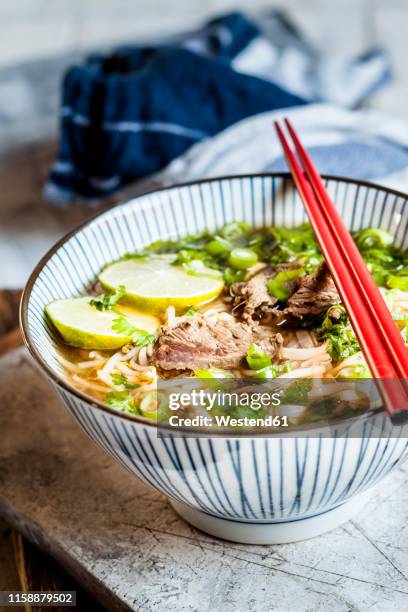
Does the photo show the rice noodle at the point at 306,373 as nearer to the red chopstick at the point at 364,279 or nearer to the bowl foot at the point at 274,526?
the red chopstick at the point at 364,279

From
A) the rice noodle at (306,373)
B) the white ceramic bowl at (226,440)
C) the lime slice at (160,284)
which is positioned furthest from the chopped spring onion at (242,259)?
the rice noodle at (306,373)

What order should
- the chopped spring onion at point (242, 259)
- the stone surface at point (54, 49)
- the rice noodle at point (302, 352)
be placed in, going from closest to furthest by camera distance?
1. the rice noodle at point (302, 352)
2. the chopped spring onion at point (242, 259)
3. the stone surface at point (54, 49)

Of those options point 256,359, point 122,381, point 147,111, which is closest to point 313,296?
point 256,359

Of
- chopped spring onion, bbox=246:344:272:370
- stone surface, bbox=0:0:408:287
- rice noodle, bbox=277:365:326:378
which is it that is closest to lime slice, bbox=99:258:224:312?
chopped spring onion, bbox=246:344:272:370

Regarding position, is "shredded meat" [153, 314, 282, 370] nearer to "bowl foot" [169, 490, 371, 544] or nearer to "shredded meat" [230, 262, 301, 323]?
"shredded meat" [230, 262, 301, 323]

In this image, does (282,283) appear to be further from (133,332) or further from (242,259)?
(133,332)

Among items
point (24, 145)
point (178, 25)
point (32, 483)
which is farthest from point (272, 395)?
point (178, 25)

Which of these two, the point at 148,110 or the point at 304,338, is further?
the point at 148,110
